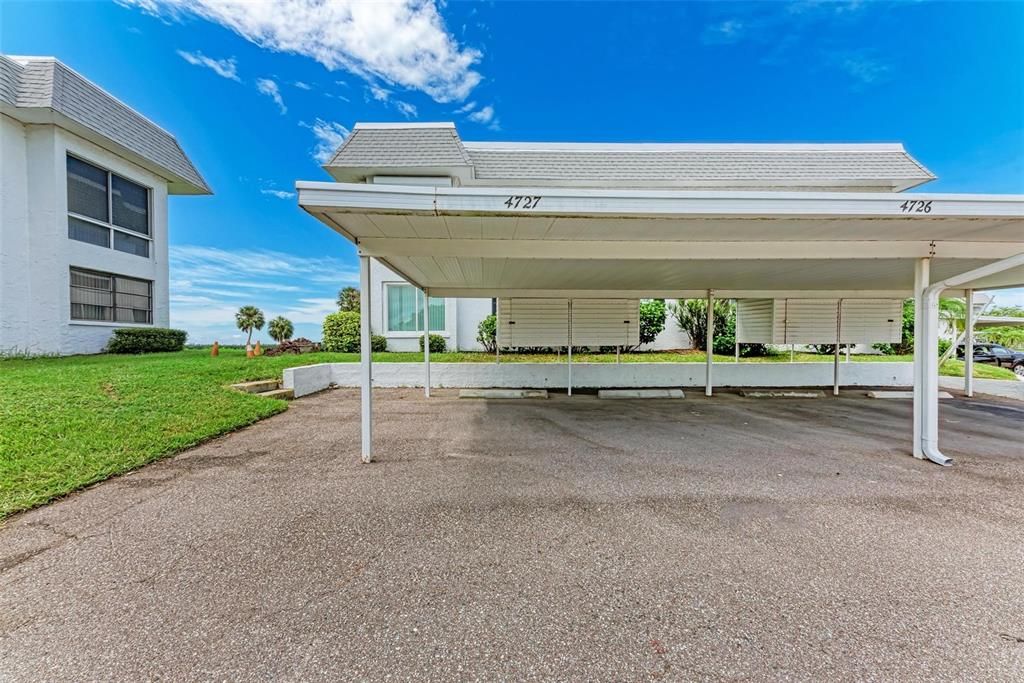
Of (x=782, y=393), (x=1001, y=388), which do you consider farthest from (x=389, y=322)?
(x=1001, y=388)

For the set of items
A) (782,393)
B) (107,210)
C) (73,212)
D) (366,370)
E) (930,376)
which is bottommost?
(782,393)

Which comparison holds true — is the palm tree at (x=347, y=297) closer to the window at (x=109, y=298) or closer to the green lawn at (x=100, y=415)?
the window at (x=109, y=298)

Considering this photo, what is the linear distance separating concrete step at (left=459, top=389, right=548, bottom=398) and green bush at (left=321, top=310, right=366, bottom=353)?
16.2 feet

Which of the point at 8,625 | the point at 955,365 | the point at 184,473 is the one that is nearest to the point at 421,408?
the point at 184,473

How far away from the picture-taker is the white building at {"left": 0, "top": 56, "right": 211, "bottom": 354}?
9047 millimetres

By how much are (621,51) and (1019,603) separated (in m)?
13.8

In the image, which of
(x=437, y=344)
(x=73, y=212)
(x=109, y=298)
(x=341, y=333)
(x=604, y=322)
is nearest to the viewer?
(x=604, y=322)

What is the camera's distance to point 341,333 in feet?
40.6

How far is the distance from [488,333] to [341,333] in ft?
15.0

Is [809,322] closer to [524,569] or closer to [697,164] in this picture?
[697,164]

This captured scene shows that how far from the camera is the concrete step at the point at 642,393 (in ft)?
29.5

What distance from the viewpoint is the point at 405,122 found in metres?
12.4

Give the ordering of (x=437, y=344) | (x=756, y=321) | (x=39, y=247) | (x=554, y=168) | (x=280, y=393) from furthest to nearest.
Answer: (x=437, y=344)
(x=554, y=168)
(x=756, y=321)
(x=39, y=247)
(x=280, y=393)

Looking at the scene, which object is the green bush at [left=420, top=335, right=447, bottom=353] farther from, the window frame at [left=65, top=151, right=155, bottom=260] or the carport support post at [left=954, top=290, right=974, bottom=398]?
the carport support post at [left=954, top=290, right=974, bottom=398]
